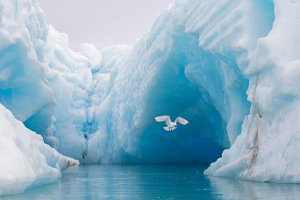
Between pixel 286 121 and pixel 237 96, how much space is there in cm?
415

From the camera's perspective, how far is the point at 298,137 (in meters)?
5.66

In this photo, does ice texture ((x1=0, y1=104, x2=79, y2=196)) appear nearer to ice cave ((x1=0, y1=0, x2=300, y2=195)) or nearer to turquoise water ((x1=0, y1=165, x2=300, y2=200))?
ice cave ((x1=0, y1=0, x2=300, y2=195))

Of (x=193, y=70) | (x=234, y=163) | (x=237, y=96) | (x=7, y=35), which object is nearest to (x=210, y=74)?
(x=193, y=70)

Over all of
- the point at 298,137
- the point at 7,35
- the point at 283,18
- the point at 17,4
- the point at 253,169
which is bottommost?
the point at 253,169

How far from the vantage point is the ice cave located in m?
6.25

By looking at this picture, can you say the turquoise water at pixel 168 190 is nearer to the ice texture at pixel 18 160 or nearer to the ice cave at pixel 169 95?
the ice texture at pixel 18 160

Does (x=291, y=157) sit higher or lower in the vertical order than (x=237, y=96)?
lower

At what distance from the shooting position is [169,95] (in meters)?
15.3

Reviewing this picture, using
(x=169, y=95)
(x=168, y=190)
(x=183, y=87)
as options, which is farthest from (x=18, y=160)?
(x=169, y=95)

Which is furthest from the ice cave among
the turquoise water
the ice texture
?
the turquoise water

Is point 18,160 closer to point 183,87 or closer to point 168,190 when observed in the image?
point 168,190

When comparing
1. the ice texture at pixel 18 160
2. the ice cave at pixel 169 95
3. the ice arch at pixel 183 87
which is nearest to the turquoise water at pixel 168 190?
Result: the ice texture at pixel 18 160

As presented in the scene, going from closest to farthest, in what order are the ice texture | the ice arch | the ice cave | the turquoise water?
the turquoise water < the ice texture < the ice cave < the ice arch

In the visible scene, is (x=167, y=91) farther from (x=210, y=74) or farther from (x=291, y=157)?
(x=291, y=157)
